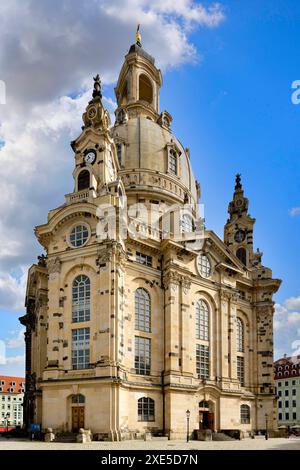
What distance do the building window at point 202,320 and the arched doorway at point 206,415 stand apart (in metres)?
7.59

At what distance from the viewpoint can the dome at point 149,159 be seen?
76.8 m

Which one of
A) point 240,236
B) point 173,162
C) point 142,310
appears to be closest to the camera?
point 142,310

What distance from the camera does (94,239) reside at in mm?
57250

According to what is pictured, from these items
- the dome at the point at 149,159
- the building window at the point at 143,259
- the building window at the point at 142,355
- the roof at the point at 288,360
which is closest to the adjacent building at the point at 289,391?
the roof at the point at 288,360

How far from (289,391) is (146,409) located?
74359mm

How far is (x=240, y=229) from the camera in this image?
8719 cm

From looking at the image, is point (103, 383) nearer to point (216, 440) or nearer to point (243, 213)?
point (216, 440)

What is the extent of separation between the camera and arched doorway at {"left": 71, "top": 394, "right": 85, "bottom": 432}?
176 feet

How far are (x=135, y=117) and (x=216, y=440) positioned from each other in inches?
1868

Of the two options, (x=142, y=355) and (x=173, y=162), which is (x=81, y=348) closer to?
(x=142, y=355)

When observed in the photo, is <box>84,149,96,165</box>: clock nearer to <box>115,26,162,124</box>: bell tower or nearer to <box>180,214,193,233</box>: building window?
<box>180,214,193,233</box>: building window

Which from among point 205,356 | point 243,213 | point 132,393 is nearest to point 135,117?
point 243,213

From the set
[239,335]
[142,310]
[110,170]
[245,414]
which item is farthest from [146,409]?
[110,170]

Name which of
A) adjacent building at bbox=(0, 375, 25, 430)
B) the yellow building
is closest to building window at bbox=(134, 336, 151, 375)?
the yellow building
